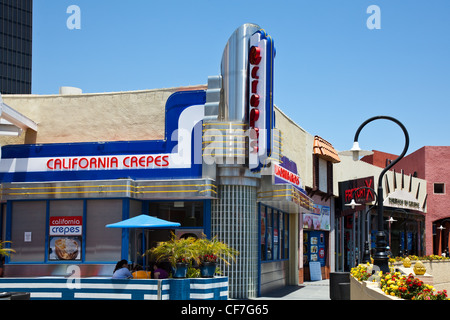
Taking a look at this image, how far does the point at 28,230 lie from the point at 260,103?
895cm

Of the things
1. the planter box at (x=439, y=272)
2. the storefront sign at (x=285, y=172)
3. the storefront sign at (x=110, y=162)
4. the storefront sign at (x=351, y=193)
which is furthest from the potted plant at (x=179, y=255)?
the planter box at (x=439, y=272)

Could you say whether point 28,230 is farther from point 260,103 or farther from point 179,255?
point 260,103

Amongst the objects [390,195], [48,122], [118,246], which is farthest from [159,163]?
[390,195]

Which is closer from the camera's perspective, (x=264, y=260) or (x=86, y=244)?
(x=86, y=244)

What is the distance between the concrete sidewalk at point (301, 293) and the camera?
22453 millimetres

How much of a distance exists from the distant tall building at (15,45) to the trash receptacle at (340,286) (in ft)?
419

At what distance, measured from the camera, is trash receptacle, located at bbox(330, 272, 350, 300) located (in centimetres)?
1934

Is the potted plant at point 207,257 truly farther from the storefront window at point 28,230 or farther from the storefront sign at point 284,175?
the storefront window at point 28,230
